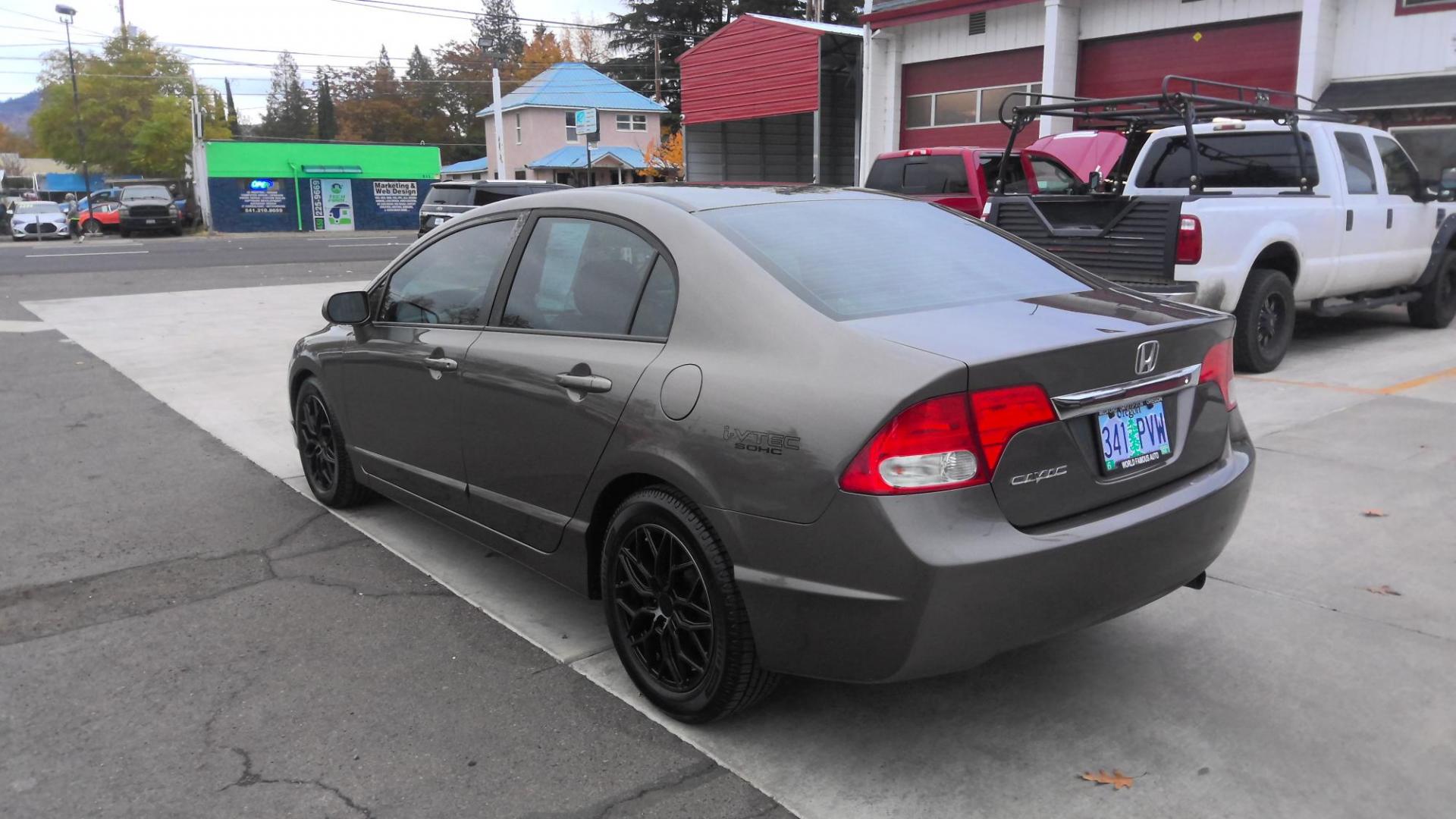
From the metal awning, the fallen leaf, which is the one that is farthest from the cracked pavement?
the metal awning

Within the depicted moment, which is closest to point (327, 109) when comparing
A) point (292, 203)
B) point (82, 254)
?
point (292, 203)

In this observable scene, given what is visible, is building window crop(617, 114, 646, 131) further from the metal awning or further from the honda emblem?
the honda emblem

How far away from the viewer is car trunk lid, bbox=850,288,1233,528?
2.77 meters

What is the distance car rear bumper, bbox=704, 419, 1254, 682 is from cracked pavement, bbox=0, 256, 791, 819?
488 millimetres

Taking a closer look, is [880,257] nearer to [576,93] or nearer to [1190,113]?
[1190,113]

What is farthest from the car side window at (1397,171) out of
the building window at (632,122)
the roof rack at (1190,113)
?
the building window at (632,122)

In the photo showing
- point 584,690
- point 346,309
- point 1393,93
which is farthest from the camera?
point 1393,93

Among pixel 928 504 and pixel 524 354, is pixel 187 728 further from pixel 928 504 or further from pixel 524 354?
pixel 928 504

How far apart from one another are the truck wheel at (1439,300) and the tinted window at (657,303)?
9.84 m

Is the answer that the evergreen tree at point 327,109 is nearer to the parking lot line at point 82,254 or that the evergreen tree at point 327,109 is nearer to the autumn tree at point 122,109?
the autumn tree at point 122,109

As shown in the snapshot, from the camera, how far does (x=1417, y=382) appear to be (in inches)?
317

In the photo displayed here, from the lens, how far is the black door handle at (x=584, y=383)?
134 inches

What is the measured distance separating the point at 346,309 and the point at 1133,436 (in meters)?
3.38

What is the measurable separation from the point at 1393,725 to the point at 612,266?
2768 millimetres
